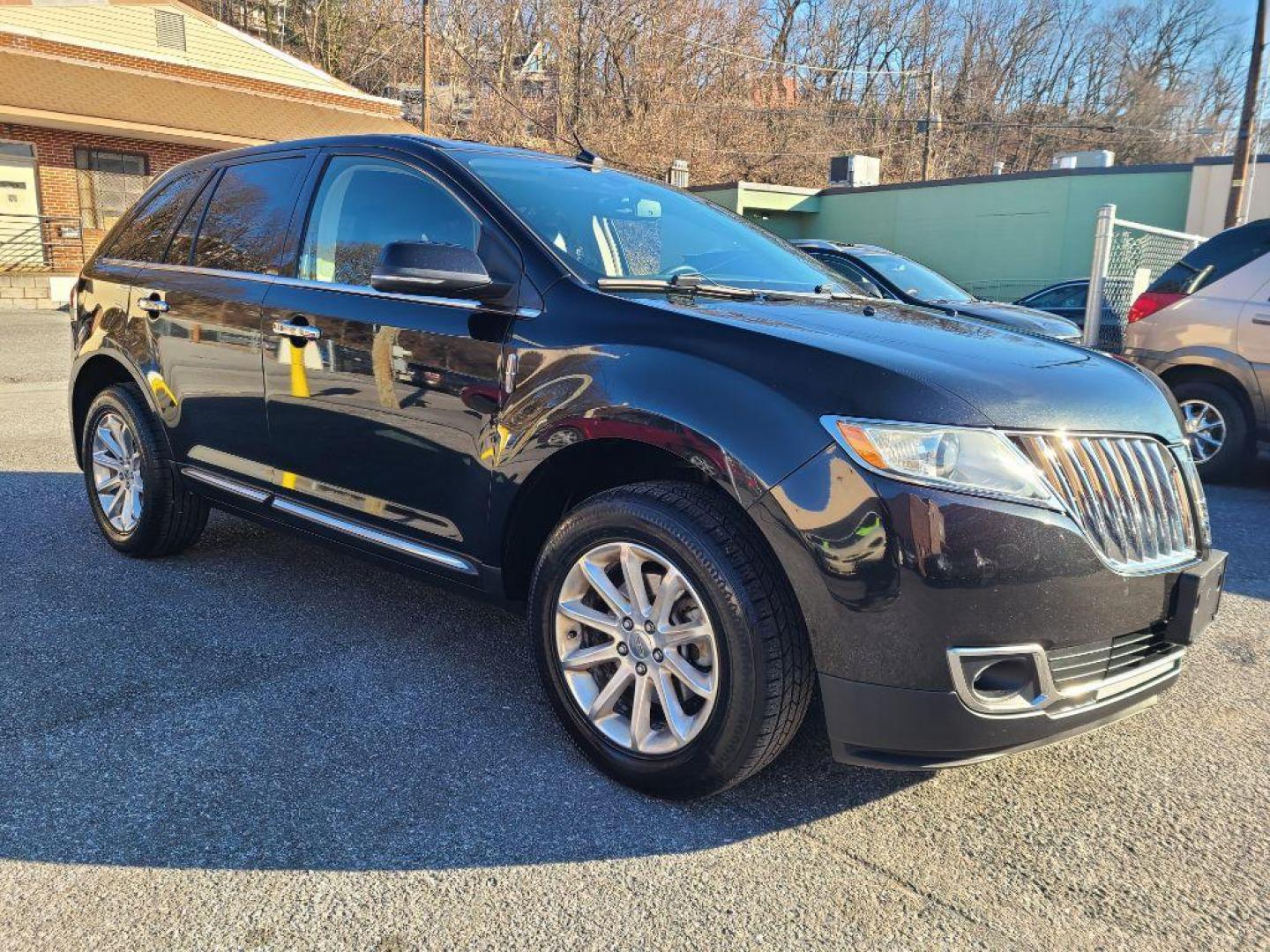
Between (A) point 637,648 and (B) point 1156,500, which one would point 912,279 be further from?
(A) point 637,648

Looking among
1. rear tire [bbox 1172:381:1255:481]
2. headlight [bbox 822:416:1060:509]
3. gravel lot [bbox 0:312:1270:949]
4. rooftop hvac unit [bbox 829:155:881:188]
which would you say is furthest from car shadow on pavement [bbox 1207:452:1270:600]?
rooftop hvac unit [bbox 829:155:881:188]

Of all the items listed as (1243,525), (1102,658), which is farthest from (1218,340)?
(1102,658)

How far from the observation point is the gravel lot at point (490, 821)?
217 centimetres

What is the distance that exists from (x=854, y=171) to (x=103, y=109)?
19.4m

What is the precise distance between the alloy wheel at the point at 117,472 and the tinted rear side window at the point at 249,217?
0.98 m

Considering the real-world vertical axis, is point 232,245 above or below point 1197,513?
above

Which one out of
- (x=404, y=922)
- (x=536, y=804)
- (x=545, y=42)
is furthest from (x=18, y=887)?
(x=545, y=42)

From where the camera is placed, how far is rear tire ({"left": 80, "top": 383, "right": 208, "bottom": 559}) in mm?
4344

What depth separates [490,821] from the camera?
2535 mm

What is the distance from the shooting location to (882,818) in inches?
103

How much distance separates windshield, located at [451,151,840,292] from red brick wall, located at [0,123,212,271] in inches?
802

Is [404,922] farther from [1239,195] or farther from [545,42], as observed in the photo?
[545,42]

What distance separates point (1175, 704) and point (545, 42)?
1529 inches

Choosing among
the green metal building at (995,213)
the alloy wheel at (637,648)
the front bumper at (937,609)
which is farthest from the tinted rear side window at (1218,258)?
the green metal building at (995,213)
